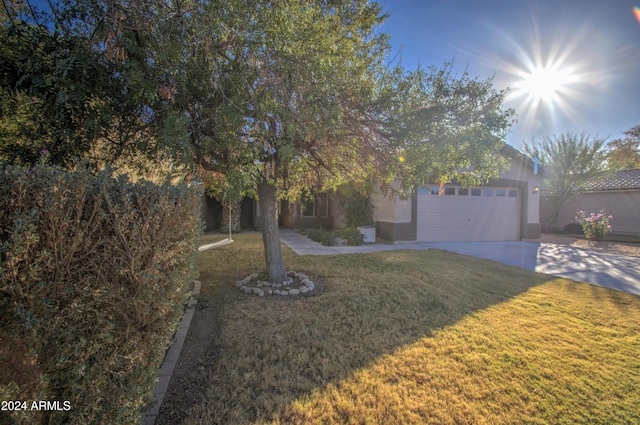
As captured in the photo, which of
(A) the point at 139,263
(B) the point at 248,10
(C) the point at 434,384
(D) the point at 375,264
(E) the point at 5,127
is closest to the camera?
(A) the point at 139,263

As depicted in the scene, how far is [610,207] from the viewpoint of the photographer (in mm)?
17953

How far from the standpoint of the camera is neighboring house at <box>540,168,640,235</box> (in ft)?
55.7

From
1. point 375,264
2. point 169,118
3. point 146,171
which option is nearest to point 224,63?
point 169,118

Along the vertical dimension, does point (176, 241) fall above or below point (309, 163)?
below

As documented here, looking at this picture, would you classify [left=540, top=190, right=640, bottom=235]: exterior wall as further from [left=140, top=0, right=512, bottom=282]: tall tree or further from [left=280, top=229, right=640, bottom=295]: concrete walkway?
[left=140, top=0, right=512, bottom=282]: tall tree

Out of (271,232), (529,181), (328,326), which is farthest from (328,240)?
(529,181)

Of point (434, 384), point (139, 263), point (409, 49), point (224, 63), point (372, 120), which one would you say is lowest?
point (434, 384)

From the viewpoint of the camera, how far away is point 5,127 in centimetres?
336

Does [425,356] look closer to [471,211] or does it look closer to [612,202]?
[471,211]

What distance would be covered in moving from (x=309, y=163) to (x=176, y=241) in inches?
169

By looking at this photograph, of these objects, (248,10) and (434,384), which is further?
(248,10)

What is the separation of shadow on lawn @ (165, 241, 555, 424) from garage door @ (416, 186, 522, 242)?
5.20m

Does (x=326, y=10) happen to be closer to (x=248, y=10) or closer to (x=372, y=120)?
(x=248, y=10)

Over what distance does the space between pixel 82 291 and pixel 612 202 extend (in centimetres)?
2517
